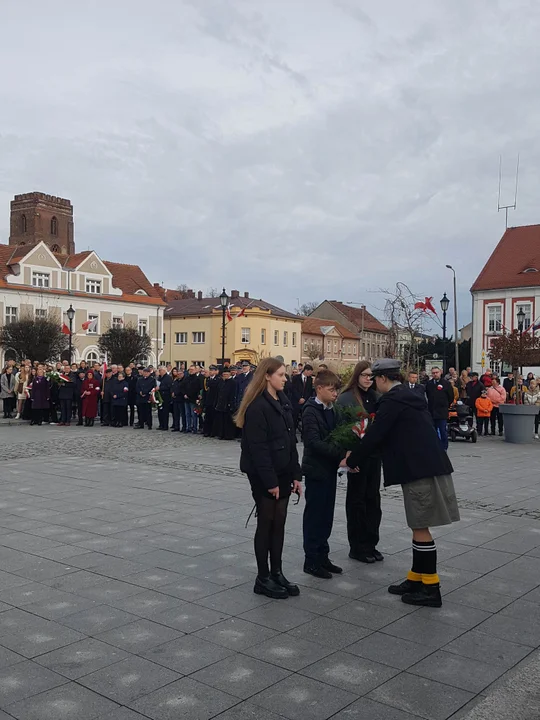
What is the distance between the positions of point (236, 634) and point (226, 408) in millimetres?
13928

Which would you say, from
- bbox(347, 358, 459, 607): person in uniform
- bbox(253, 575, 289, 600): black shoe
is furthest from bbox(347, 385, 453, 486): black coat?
bbox(253, 575, 289, 600): black shoe

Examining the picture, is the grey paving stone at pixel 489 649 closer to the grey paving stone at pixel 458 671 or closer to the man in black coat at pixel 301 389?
the grey paving stone at pixel 458 671

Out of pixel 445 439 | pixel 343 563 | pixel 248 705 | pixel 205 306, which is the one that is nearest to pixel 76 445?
pixel 445 439

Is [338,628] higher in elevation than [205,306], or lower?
lower

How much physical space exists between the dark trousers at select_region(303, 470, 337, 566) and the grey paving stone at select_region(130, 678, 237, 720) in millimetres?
2449

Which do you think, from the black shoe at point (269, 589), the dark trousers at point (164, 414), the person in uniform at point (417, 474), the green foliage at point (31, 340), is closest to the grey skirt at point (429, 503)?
Result: the person in uniform at point (417, 474)

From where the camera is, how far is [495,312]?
221 ft

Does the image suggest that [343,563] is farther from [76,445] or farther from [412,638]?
[76,445]

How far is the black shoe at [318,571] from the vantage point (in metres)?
6.37

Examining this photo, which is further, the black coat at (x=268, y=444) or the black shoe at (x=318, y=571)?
the black shoe at (x=318, y=571)

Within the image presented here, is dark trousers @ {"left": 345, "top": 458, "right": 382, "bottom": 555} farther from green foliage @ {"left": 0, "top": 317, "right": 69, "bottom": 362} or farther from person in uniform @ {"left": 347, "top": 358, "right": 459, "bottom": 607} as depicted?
green foliage @ {"left": 0, "top": 317, "right": 69, "bottom": 362}

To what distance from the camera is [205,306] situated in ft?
293

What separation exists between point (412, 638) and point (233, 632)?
1.21 m

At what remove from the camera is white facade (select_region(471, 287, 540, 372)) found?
6488cm
